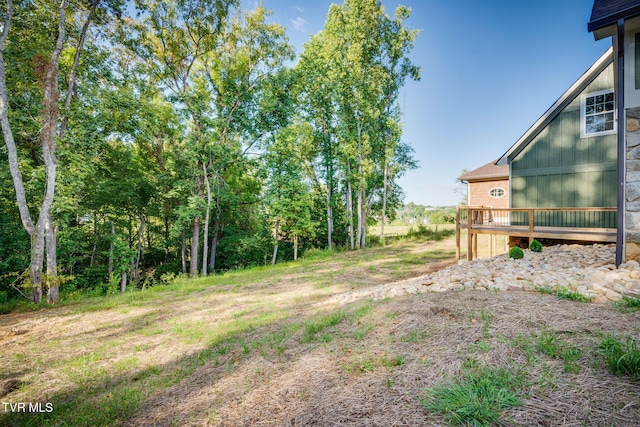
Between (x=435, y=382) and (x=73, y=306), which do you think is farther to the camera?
(x=73, y=306)

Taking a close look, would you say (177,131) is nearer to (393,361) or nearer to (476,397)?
(393,361)

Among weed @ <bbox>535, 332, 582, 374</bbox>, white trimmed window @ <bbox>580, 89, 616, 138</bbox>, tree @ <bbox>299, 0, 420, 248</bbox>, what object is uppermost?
tree @ <bbox>299, 0, 420, 248</bbox>

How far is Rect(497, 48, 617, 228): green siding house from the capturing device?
27.9 feet

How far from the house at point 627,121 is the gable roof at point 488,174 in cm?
992

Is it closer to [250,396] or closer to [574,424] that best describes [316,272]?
[250,396]

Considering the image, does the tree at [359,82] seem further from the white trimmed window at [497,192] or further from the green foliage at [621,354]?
the green foliage at [621,354]

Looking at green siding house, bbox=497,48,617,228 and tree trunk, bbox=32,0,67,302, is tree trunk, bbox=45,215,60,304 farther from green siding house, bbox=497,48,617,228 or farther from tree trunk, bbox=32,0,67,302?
green siding house, bbox=497,48,617,228

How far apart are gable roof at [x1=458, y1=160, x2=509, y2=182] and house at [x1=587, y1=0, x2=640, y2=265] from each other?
992cm

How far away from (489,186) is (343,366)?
1636 cm

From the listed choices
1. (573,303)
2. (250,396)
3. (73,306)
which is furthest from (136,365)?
(573,303)

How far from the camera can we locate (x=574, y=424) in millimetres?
1433

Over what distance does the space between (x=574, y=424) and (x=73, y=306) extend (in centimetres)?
935

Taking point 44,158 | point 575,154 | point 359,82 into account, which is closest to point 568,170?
point 575,154

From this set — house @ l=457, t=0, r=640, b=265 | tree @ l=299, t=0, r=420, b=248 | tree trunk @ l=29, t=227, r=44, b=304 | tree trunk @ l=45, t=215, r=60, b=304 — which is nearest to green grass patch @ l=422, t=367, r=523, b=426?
house @ l=457, t=0, r=640, b=265
